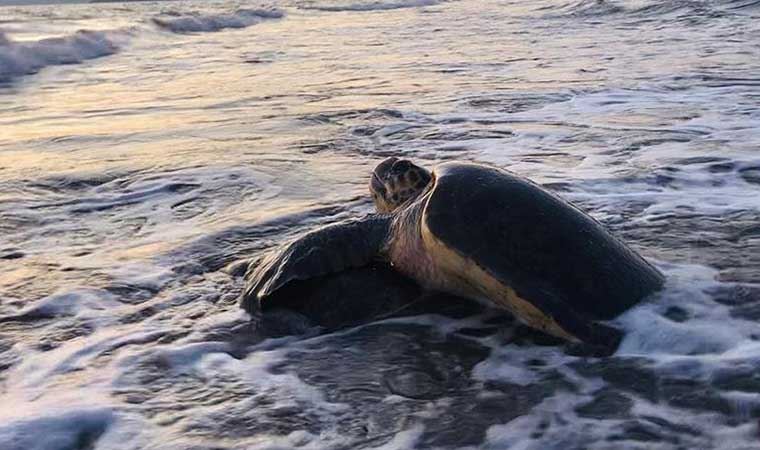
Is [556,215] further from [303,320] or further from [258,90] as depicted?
[258,90]

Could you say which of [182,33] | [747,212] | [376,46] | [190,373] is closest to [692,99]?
[747,212]

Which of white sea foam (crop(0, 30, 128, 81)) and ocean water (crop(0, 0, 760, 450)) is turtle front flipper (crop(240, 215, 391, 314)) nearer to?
ocean water (crop(0, 0, 760, 450))

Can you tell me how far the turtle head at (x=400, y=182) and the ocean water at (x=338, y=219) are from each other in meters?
0.45

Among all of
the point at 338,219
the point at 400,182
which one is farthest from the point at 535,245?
the point at 338,219

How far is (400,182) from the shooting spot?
405cm

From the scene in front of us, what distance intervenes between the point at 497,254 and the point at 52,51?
1135 centimetres

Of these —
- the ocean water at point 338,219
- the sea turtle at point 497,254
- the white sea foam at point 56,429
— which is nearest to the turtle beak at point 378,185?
the ocean water at point 338,219

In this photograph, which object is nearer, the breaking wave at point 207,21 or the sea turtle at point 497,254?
the sea turtle at point 497,254

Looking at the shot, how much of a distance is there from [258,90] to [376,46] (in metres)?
4.69

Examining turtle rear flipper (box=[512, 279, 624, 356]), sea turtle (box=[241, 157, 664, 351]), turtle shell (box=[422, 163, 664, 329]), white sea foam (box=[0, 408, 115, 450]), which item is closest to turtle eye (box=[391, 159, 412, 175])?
sea turtle (box=[241, 157, 664, 351])

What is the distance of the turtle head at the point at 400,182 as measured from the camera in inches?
159

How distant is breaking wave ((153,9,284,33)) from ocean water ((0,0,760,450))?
27.9 feet

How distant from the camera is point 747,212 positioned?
13.7 feet

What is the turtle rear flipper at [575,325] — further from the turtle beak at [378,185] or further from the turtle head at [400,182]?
the turtle beak at [378,185]
